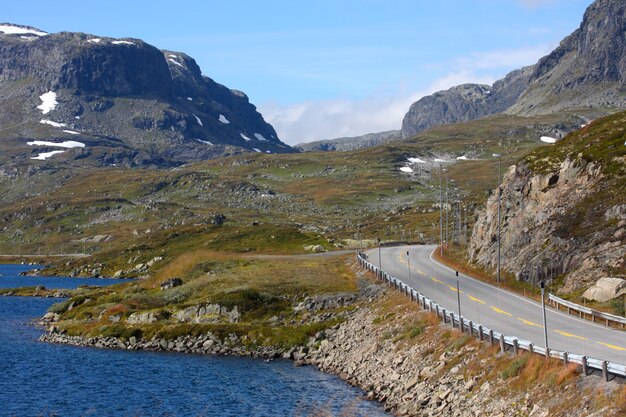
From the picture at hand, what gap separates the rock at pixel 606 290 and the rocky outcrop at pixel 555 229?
2088mm

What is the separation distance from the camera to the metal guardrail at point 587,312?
4942 centimetres

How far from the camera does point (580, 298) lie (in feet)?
194

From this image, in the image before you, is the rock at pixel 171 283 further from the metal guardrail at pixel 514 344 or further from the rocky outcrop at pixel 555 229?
the metal guardrail at pixel 514 344

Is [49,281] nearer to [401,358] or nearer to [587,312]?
[401,358]

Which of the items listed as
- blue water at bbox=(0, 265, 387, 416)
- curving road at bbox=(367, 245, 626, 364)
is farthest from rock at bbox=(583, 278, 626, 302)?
blue water at bbox=(0, 265, 387, 416)

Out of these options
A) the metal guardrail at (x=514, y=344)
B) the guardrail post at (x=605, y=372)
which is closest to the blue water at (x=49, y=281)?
the metal guardrail at (x=514, y=344)

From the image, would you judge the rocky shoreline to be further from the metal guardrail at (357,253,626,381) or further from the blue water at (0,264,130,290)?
the blue water at (0,264,130,290)

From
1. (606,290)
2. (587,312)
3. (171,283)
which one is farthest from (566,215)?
(171,283)

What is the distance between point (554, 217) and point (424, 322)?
20.6m

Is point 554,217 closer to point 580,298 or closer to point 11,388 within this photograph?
point 580,298

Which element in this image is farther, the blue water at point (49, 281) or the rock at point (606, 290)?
the blue water at point (49, 281)

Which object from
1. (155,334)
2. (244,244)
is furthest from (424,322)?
(244,244)

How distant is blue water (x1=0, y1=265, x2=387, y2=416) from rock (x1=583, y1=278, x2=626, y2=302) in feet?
61.4

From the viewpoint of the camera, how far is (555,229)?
70.6 metres
